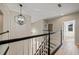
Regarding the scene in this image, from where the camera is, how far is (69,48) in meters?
1.99

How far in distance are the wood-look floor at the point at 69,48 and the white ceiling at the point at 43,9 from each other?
0.47 meters

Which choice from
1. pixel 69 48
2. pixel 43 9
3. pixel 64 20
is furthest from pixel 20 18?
pixel 69 48

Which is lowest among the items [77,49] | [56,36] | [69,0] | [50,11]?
[77,49]

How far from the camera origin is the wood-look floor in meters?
1.96

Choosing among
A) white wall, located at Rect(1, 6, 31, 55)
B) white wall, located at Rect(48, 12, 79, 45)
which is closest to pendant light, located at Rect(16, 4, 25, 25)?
white wall, located at Rect(1, 6, 31, 55)

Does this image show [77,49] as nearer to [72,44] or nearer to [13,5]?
[72,44]

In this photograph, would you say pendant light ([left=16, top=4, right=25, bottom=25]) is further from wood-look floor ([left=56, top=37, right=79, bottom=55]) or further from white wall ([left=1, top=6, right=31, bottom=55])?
wood-look floor ([left=56, top=37, right=79, bottom=55])

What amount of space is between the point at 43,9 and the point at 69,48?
2.62ft

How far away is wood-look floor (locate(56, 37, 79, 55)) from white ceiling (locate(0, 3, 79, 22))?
1.54ft

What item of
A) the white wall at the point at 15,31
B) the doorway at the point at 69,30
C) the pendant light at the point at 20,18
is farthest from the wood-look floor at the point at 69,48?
the pendant light at the point at 20,18

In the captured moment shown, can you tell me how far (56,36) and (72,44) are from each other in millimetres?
299

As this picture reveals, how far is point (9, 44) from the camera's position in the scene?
190cm
